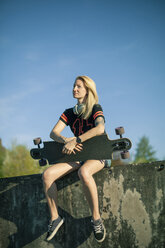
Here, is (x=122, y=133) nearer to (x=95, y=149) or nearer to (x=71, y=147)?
(x=95, y=149)

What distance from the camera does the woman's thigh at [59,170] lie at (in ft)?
9.65

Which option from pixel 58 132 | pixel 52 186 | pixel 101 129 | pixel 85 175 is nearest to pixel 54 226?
pixel 52 186

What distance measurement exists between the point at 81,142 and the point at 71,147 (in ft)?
0.56

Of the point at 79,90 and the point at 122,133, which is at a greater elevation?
the point at 79,90

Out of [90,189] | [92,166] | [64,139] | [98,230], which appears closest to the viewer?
[98,230]

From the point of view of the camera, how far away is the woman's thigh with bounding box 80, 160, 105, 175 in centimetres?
286

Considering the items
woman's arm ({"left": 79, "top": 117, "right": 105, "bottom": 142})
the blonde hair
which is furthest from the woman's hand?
the blonde hair

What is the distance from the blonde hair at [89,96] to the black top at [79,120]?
2.9 inches

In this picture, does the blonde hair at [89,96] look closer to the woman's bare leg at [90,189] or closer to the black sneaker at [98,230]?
the woman's bare leg at [90,189]

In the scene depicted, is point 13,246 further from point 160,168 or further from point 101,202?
point 160,168

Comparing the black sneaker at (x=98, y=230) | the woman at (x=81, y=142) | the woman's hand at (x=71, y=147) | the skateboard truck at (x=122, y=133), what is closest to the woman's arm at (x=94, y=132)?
the woman at (x=81, y=142)

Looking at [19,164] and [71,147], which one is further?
[19,164]

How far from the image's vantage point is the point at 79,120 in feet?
11.3

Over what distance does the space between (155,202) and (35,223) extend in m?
1.83
